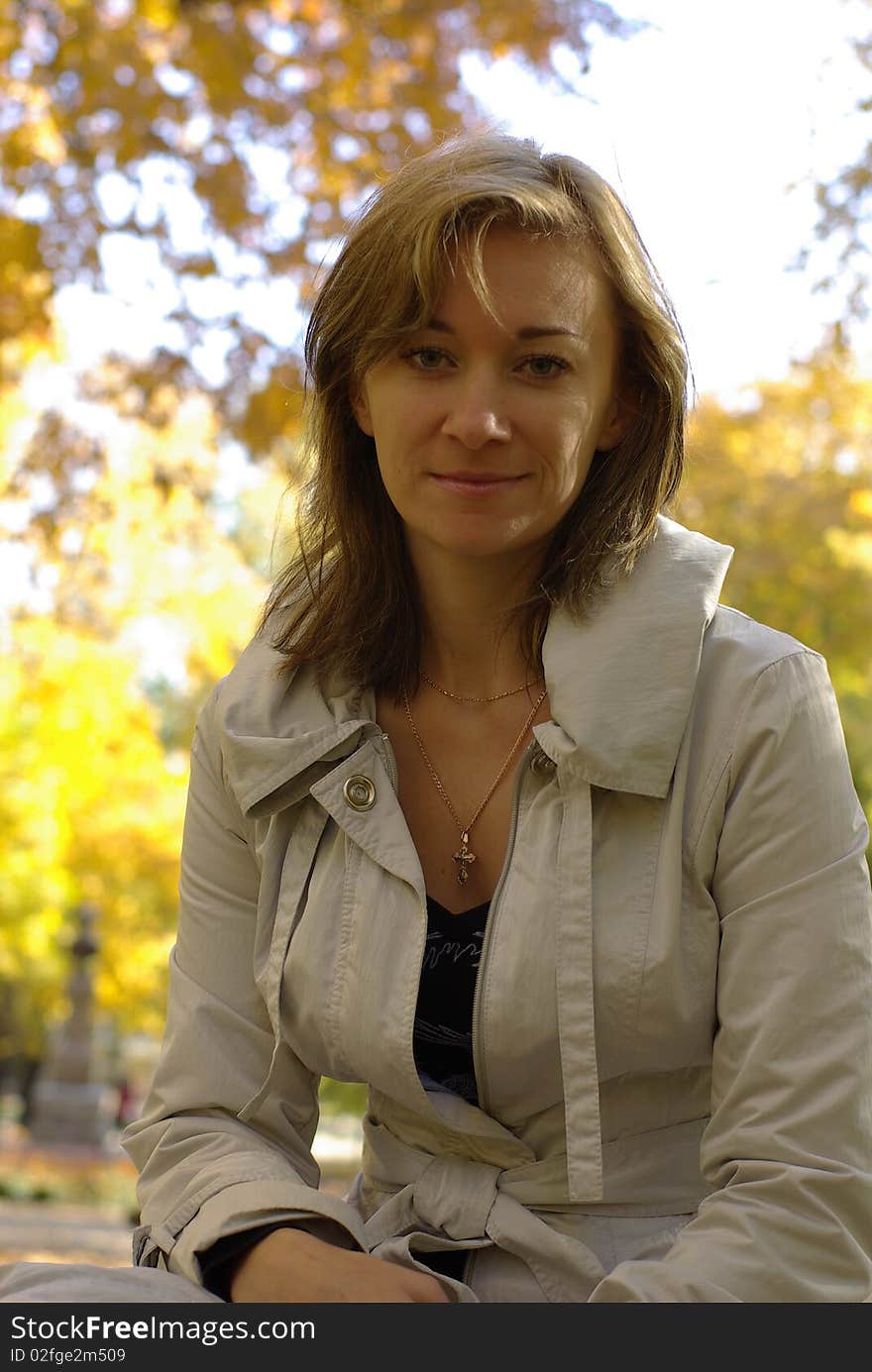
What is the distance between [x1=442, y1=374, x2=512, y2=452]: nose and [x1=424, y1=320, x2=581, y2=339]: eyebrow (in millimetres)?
71

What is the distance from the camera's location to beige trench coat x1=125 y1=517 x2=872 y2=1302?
163 cm

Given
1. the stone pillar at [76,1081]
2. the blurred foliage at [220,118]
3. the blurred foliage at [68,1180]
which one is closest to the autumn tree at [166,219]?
the blurred foliage at [220,118]

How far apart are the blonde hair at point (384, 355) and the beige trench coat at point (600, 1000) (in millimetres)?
97

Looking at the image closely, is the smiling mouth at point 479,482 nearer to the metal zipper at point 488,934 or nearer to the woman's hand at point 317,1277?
the metal zipper at point 488,934

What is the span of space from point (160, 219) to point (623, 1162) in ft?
17.2

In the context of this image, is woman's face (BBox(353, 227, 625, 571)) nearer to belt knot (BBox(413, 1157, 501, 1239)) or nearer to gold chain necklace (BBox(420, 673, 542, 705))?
gold chain necklace (BBox(420, 673, 542, 705))

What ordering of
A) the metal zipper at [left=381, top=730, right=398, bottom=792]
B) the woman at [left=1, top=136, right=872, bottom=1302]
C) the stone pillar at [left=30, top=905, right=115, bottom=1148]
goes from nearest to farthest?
the woman at [left=1, top=136, right=872, bottom=1302]
the metal zipper at [left=381, top=730, right=398, bottom=792]
the stone pillar at [left=30, top=905, right=115, bottom=1148]

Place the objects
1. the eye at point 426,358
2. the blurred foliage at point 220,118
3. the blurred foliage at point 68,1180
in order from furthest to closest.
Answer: the blurred foliage at point 68,1180 → the blurred foliage at point 220,118 → the eye at point 426,358

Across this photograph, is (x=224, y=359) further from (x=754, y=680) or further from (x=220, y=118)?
(x=754, y=680)

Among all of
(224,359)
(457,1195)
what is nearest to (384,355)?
(457,1195)

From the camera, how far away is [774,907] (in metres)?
1.69

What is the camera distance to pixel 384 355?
1.93m

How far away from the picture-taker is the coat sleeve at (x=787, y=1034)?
1.57 m

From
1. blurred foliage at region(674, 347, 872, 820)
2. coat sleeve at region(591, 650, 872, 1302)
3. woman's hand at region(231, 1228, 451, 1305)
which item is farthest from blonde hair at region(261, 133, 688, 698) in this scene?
blurred foliage at region(674, 347, 872, 820)
